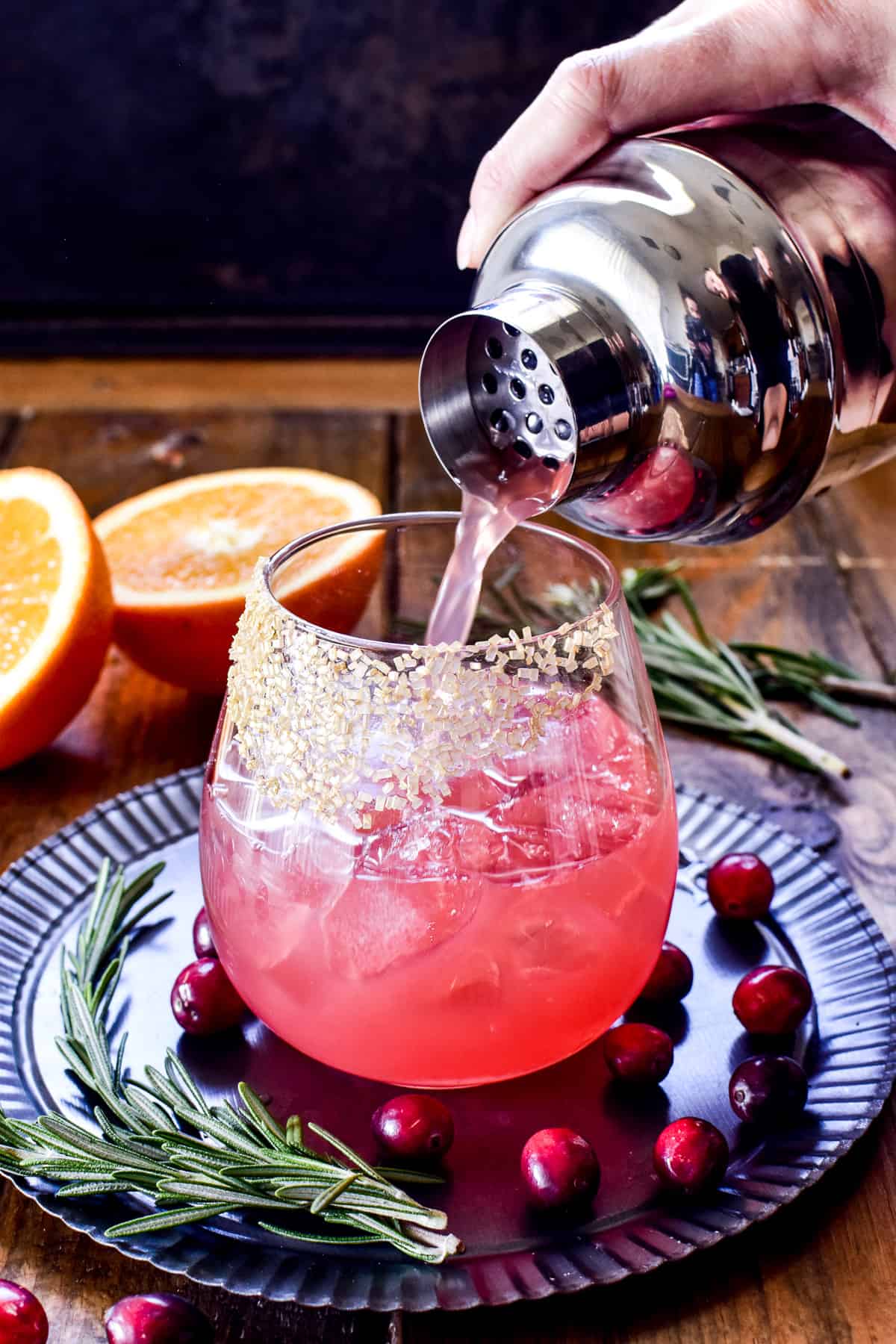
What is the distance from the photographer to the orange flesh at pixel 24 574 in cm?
109

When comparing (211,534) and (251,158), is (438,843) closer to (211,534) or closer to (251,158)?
(211,534)

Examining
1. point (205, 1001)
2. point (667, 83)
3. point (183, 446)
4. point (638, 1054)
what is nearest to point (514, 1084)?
point (638, 1054)

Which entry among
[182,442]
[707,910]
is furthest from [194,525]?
[707,910]

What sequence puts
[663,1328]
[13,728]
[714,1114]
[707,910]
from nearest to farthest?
[663,1328], [714,1114], [707,910], [13,728]

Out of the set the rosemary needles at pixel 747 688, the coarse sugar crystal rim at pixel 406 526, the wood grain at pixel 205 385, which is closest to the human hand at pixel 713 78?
the coarse sugar crystal rim at pixel 406 526

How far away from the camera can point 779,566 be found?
4.67 feet

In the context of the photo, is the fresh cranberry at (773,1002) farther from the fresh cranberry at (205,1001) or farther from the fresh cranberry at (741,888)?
the fresh cranberry at (205,1001)

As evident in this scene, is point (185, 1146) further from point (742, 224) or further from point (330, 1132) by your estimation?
point (742, 224)

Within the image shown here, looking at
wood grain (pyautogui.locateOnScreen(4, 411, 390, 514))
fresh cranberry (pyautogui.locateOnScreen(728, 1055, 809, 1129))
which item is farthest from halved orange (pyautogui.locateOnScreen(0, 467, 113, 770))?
fresh cranberry (pyautogui.locateOnScreen(728, 1055, 809, 1129))

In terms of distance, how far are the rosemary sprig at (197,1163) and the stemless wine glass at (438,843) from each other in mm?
60

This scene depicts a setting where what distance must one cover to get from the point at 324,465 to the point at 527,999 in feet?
3.34

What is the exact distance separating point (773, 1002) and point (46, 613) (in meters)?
0.61

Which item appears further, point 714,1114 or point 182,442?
point 182,442

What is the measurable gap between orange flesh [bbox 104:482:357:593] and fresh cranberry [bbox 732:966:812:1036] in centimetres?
56
